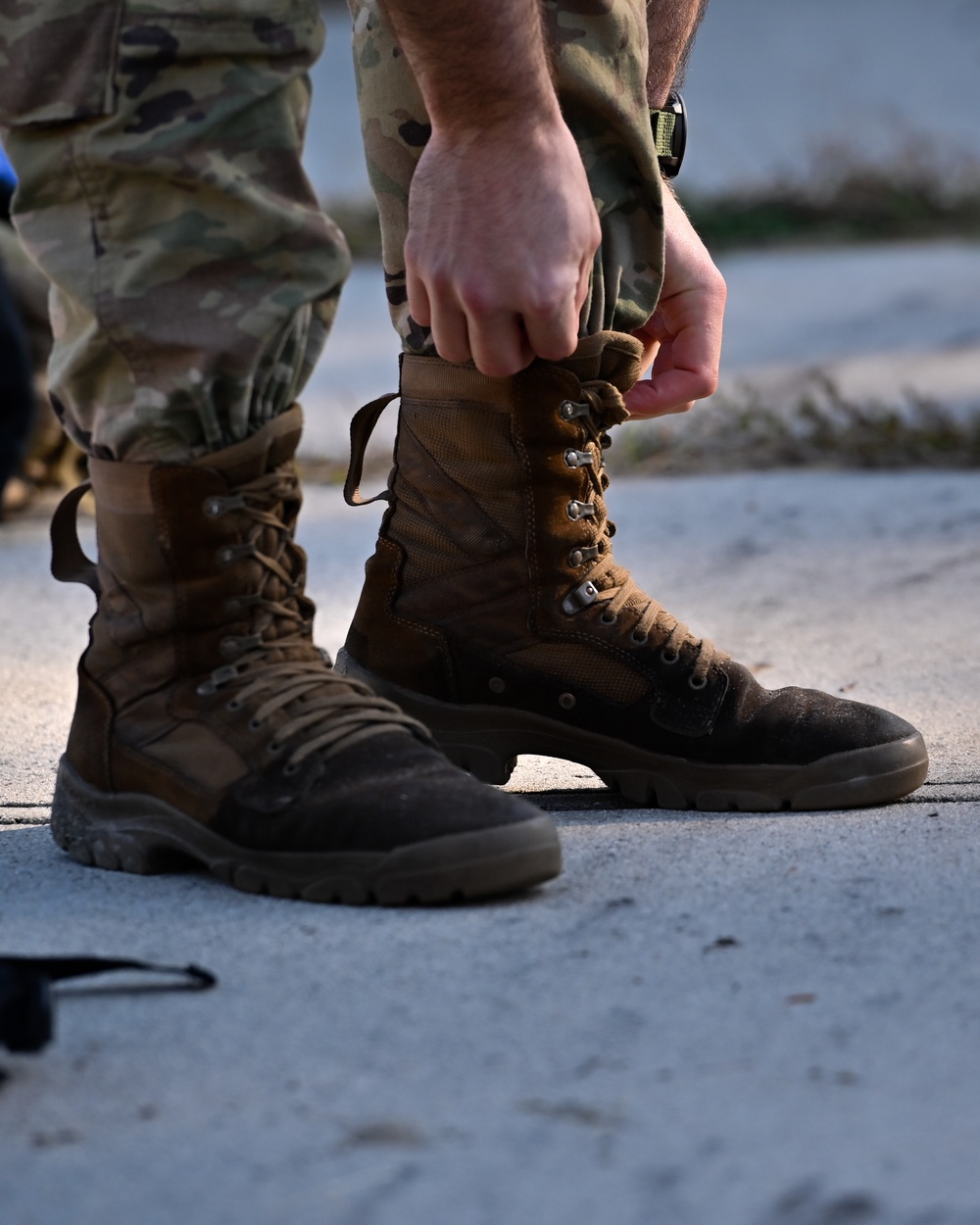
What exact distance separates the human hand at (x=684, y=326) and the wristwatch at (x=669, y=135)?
9cm

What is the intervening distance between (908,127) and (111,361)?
7.62m

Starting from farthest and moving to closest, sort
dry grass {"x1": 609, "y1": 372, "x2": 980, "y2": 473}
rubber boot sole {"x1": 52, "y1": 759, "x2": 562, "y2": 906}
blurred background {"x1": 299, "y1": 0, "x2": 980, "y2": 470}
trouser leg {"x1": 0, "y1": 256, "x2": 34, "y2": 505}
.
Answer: blurred background {"x1": 299, "y1": 0, "x2": 980, "y2": 470}
dry grass {"x1": 609, "y1": 372, "x2": 980, "y2": 473}
trouser leg {"x1": 0, "y1": 256, "x2": 34, "y2": 505}
rubber boot sole {"x1": 52, "y1": 759, "x2": 562, "y2": 906}

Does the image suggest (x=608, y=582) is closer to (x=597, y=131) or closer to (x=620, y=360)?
(x=620, y=360)

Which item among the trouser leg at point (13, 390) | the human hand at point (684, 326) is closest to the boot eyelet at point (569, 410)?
the human hand at point (684, 326)

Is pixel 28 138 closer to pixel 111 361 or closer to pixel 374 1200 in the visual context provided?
pixel 111 361

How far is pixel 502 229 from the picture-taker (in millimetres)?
1168

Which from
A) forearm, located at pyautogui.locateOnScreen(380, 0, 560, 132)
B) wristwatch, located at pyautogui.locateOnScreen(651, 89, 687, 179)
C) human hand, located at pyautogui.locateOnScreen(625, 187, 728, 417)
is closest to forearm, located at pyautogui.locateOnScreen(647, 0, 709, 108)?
wristwatch, located at pyautogui.locateOnScreen(651, 89, 687, 179)

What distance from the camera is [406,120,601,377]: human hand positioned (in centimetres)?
117

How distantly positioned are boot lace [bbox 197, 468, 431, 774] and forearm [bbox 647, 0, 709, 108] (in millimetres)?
696

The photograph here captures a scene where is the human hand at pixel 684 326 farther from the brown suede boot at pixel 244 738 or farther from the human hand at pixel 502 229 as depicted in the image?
the brown suede boot at pixel 244 738

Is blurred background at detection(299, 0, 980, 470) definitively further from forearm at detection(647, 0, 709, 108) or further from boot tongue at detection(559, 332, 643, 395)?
boot tongue at detection(559, 332, 643, 395)

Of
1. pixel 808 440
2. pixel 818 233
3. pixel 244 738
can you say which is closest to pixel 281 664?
pixel 244 738

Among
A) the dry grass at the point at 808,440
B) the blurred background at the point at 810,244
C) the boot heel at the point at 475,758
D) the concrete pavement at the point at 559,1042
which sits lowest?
the concrete pavement at the point at 559,1042

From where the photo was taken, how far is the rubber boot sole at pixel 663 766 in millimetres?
1413
